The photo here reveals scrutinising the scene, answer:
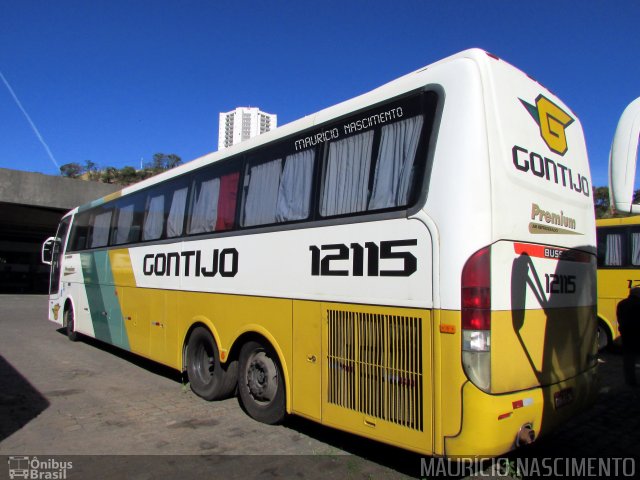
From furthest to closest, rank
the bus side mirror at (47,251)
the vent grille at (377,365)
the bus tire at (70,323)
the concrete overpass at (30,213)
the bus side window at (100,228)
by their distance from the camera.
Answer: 1. the concrete overpass at (30,213)
2. the bus side mirror at (47,251)
3. the bus tire at (70,323)
4. the bus side window at (100,228)
5. the vent grille at (377,365)

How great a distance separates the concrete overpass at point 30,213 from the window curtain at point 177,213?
60.3 ft

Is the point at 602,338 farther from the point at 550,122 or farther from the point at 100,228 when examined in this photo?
the point at 100,228

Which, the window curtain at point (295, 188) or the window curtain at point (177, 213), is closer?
the window curtain at point (295, 188)

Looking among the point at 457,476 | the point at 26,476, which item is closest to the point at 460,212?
the point at 457,476

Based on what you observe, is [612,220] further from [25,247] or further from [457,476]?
[25,247]

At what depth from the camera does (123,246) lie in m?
8.28

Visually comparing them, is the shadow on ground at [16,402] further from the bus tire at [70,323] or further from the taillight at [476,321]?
the taillight at [476,321]

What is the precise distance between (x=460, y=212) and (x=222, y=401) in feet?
14.0

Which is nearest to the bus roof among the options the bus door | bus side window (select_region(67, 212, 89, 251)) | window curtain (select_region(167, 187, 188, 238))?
window curtain (select_region(167, 187, 188, 238))

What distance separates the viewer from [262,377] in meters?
5.13

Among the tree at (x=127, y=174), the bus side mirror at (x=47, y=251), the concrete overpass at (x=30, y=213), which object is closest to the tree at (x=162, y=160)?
the tree at (x=127, y=174)

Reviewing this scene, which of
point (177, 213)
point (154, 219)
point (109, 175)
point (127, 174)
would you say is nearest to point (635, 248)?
point (177, 213)

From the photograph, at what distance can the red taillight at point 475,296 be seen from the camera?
3254mm

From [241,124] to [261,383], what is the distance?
17.4ft
